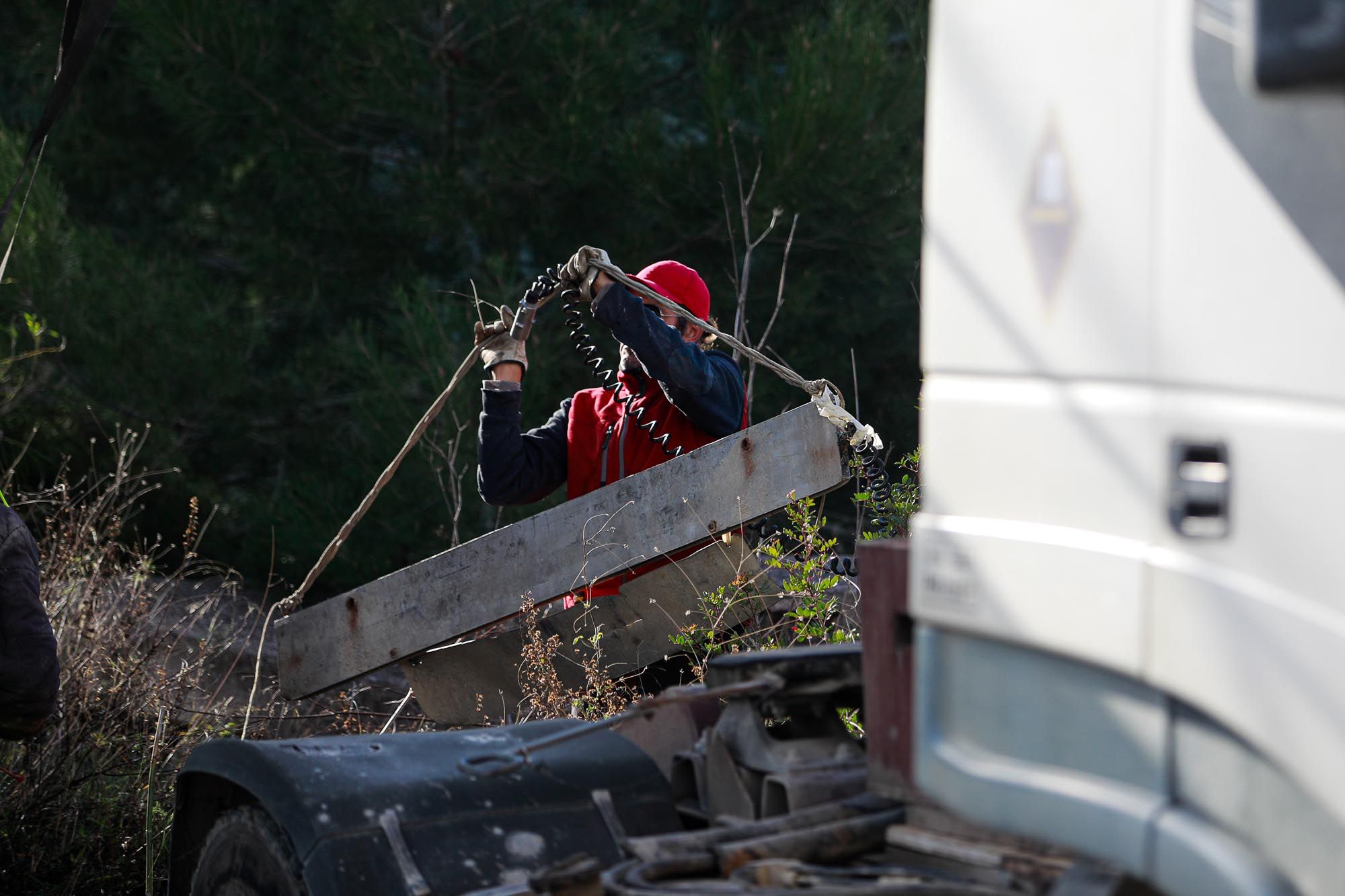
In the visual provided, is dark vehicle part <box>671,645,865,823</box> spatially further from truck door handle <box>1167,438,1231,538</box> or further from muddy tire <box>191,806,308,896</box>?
truck door handle <box>1167,438,1231,538</box>

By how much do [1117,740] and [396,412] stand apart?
6859 mm

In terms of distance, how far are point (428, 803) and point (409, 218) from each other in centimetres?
723

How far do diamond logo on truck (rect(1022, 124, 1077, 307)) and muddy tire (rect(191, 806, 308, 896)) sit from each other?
154 centimetres

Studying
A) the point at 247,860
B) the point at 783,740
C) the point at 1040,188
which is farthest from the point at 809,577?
the point at 1040,188

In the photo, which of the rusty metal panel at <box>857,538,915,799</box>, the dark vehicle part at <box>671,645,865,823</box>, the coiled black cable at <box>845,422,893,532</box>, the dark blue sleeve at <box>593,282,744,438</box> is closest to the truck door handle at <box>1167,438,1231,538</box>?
the rusty metal panel at <box>857,538,915,799</box>

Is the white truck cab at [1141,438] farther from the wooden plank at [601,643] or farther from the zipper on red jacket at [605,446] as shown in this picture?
the zipper on red jacket at [605,446]

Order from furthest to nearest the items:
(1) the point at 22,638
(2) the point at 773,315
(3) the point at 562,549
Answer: (2) the point at 773,315 → (3) the point at 562,549 → (1) the point at 22,638

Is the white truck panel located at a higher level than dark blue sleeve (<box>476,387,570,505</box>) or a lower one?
higher

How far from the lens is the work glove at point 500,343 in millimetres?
4629

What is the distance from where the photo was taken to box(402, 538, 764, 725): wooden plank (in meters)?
4.33

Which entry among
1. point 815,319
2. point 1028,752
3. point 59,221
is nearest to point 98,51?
point 59,221

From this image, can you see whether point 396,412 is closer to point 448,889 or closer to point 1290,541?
point 448,889

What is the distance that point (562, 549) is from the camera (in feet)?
14.6

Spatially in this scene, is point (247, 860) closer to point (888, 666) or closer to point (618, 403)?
point (888, 666)
